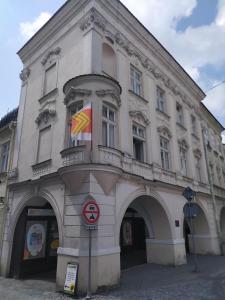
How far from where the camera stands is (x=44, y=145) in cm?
1088

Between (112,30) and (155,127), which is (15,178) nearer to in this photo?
(155,127)

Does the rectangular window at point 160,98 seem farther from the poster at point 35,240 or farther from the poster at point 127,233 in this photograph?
the poster at point 35,240

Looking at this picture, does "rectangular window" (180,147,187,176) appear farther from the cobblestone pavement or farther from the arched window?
the arched window

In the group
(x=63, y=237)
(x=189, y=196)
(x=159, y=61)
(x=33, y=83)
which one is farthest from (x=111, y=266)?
(x=159, y=61)

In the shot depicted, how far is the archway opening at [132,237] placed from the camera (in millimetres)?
14980

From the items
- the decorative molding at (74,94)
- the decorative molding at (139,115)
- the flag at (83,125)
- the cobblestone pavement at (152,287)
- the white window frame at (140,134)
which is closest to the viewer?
the cobblestone pavement at (152,287)

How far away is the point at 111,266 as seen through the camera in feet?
26.0

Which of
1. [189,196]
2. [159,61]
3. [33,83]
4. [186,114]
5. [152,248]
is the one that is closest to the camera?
[189,196]

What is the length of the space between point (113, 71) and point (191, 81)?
9.64m

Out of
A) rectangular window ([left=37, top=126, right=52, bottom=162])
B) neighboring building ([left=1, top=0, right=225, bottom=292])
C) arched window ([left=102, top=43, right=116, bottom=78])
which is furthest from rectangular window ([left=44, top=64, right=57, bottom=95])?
arched window ([left=102, top=43, right=116, bottom=78])

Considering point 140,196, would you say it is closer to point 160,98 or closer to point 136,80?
point 136,80

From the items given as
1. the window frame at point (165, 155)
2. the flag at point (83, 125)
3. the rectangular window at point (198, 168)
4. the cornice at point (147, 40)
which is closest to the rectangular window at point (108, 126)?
the flag at point (83, 125)

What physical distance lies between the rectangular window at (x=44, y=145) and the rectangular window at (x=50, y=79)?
2256 mm

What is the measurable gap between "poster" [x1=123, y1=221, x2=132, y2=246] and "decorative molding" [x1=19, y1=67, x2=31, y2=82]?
10645mm
